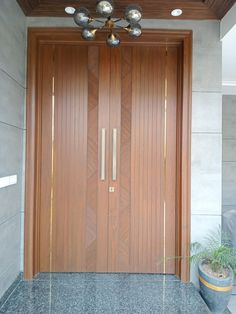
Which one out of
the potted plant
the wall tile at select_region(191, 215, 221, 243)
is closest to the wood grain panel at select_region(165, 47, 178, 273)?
the wall tile at select_region(191, 215, 221, 243)

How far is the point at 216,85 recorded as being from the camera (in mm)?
2195

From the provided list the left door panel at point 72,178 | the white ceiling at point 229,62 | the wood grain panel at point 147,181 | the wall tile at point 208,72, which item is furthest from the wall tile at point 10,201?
the white ceiling at point 229,62

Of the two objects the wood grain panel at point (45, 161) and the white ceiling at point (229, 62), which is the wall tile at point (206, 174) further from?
the wood grain panel at point (45, 161)

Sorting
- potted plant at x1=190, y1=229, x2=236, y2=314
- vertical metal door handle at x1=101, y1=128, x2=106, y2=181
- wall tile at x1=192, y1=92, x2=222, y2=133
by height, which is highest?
wall tile at x1=192, y1=92, x2=222, y2=133

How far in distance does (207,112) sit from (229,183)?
2.20 metres

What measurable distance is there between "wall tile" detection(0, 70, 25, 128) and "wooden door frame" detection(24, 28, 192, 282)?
0.07 metres

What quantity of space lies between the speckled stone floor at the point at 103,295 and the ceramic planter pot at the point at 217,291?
10 cm

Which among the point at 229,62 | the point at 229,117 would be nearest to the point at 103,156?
the point at 229,62

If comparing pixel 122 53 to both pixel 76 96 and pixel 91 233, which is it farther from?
pixel 91 233

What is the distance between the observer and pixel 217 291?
1.86m

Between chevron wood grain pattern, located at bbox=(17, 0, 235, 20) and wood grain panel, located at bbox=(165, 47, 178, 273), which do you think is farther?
wood grain panel, located at bbox=(165, 47, 178, 273)

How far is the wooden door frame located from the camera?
2166 millimetres

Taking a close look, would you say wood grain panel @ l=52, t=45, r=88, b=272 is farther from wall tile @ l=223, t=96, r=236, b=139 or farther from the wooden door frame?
wall tile @ l=223, t=96, r=236, b=139

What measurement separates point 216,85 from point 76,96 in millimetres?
1343
